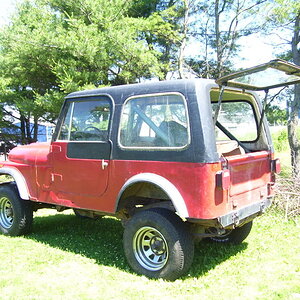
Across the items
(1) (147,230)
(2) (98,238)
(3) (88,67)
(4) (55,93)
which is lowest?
(2) (98,238)

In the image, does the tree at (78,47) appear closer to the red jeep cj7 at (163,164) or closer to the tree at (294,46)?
the tree at (294,46)

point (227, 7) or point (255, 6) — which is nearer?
point (255, 6)

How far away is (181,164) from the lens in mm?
3541

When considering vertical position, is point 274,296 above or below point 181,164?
below

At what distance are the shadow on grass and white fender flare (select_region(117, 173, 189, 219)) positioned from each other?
942mm

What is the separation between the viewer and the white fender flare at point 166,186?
348 centimetres

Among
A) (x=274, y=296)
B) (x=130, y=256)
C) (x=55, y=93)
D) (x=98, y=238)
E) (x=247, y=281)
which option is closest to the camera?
(x=274, y=296)

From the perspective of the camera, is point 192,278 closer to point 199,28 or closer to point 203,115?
point 203,115

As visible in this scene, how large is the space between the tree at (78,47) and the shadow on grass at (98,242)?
4800 millimetres

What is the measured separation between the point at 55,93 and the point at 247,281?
8.64 m

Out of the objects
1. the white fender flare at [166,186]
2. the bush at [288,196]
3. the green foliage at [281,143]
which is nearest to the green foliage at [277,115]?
the green foliage at [281,143]

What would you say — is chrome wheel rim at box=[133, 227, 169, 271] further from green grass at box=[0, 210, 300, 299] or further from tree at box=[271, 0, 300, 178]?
tree at box=[271, 0, 300, 178]

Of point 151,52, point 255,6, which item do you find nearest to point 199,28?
point 255,6

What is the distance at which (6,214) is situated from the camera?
5.54 metres
